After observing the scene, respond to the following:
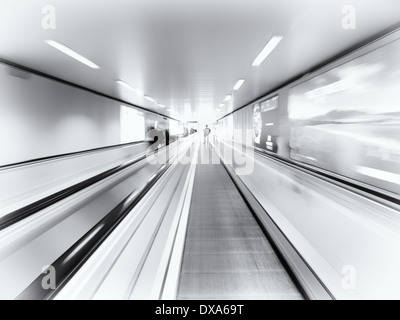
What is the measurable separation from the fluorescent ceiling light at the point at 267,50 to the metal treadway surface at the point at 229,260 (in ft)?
11.4

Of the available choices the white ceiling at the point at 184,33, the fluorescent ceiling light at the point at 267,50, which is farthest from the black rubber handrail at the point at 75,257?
the fluorescent ceiling light at the point at 267,50

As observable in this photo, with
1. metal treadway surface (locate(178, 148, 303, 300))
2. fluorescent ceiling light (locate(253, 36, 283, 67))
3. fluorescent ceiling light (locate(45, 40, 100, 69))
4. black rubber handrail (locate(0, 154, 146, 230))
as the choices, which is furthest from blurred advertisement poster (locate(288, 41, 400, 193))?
black rubber handrail (locate(0, 154, 146, 230))

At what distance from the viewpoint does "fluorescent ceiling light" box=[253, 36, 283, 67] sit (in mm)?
4670

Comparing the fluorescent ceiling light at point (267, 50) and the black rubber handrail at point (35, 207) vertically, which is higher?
the fluorescent ceiling light at point (267, 50)

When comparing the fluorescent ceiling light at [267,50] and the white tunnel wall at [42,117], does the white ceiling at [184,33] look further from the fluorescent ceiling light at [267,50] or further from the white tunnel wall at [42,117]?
the white tunnel wall at [42,117]

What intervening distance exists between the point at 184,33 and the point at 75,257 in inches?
156

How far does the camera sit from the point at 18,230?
3.76 meters

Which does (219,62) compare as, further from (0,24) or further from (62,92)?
(62,92)

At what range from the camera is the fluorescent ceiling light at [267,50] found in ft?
15.3

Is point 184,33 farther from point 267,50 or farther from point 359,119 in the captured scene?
point 359,119

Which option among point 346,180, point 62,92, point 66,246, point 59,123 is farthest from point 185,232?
point 62,92

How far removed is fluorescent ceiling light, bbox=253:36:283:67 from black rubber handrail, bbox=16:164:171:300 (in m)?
4.39

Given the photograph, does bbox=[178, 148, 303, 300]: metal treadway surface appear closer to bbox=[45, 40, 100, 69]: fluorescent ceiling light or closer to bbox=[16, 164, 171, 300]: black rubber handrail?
bbox=[16, 164, 171, 300]: black rubber handrail

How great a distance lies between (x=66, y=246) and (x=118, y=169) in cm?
528
